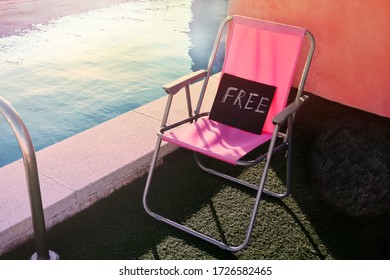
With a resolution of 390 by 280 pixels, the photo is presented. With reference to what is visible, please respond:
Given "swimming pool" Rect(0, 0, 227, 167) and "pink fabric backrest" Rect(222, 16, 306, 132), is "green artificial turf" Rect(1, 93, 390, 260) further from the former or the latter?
"swimming pool" Rect(0, 0, 227, 167)

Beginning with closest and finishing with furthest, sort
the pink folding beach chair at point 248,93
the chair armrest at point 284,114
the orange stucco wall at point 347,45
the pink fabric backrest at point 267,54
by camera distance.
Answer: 1. the chair armrest at point 284,114
2. the pink folding beach chair at point 248,93
3. the pink fabric backrest at point 267,54
4. the orange stucco wall at point 347,45

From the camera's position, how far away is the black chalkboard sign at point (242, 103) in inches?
122

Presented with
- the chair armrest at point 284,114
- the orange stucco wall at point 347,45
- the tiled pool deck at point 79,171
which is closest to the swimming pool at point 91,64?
the tiled pool deck at point 79,171

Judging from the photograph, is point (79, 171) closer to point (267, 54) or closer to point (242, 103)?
point (242, 103)

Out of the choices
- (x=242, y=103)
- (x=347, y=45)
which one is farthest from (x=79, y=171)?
(x=347, y=45)

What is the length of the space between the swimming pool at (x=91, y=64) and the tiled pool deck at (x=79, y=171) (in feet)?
5.27

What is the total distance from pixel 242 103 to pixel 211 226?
87 centimetres

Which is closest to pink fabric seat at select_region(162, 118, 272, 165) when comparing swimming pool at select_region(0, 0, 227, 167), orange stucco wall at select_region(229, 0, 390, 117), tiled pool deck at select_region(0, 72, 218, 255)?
tiled pool deck at select_region(0, 72, 218, 255)

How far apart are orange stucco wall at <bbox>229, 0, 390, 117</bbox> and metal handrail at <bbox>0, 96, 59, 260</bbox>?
310 centimetres

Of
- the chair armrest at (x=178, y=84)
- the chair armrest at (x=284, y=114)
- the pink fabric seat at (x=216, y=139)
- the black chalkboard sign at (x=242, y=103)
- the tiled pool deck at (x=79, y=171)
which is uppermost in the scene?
the chair armrest at (x=178, y=84)

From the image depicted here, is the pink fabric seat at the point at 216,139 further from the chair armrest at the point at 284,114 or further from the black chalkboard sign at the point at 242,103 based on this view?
the chair armrest at the point at 284,114

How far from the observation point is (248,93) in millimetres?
3211
